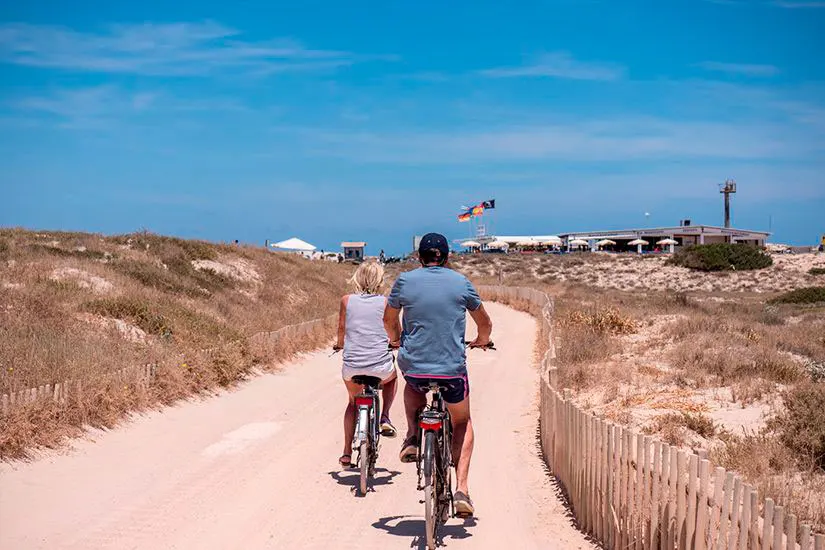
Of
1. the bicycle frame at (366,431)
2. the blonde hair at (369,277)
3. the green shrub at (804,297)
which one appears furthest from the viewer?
the green shrub at (804,297)

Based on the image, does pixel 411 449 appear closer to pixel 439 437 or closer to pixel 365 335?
pixel 439 437

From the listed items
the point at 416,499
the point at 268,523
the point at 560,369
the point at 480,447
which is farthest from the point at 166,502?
the point at 560,369

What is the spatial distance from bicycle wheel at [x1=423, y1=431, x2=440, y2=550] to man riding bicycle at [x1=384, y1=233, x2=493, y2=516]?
401 mm

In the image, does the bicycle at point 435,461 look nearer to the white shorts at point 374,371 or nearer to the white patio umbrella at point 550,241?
the white shorts at point 374,371

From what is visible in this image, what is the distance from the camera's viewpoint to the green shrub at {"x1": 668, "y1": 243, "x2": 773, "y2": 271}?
72.4 meters

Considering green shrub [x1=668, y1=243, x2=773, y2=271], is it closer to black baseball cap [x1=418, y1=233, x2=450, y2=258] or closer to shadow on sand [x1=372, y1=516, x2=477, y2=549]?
shadow on sand [x1=372, y1=516, x2=477, y2=549]

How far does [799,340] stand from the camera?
21.5 m

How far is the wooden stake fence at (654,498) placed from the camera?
456 centimetres

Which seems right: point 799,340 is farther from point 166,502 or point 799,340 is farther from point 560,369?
point 166,502

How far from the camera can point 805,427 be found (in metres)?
10.0

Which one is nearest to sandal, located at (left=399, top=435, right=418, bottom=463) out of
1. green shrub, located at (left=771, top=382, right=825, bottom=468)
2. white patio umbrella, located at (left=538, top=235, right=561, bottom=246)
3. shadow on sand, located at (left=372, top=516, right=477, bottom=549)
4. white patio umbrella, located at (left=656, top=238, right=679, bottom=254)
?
shadow on sand, located at (left=372, top=516, right=477, bottom=549)

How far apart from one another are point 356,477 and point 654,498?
3.98 meters

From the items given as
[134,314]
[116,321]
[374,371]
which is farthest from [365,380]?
[134,314]

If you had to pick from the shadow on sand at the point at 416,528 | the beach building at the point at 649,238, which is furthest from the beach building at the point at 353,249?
the shadow on sand at the point at 416,528
